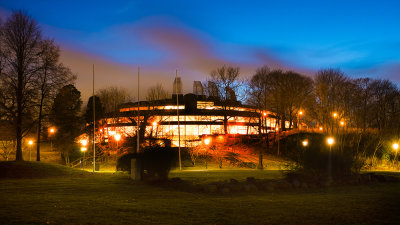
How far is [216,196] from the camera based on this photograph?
14461mm

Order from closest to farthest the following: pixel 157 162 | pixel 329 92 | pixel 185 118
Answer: pixel 157 162, pixel 329 92, pixel 185 118

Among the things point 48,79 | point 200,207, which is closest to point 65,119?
point 48,79

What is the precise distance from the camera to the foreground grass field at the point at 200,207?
9.47 m

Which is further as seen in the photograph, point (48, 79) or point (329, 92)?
point (329, 92)

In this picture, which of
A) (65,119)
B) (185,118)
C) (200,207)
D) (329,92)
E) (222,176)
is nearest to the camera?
(200,207)

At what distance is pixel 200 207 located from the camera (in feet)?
37.8

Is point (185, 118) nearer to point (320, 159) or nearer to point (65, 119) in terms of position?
point (65, 119)

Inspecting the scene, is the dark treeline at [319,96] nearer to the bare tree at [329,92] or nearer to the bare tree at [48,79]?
the bare tree at [329,92]

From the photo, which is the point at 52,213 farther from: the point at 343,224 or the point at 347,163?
the point at 347,163

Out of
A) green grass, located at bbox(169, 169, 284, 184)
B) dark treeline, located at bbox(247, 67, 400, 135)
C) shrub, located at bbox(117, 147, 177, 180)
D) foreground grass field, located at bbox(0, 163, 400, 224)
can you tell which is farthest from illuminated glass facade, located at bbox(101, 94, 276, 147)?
foreground grass field, located at bbox(0, 163, 400, 224)

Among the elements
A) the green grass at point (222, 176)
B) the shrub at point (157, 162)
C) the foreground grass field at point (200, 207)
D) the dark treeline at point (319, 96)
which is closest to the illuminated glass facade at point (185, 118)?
the dark treeline at point (319, 96)

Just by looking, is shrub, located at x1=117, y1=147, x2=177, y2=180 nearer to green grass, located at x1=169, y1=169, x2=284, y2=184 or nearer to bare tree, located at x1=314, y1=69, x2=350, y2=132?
green grass, located at x1=169, y1=169, x2=284, y2=184

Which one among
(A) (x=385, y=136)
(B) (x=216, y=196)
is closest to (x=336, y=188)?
(B) (x=216, y=196)

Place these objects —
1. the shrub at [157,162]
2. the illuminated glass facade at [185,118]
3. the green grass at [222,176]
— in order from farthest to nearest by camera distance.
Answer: the illuminated glass facade at [185,118] < the green grass at [222,176] < the shrub at [157,162]
